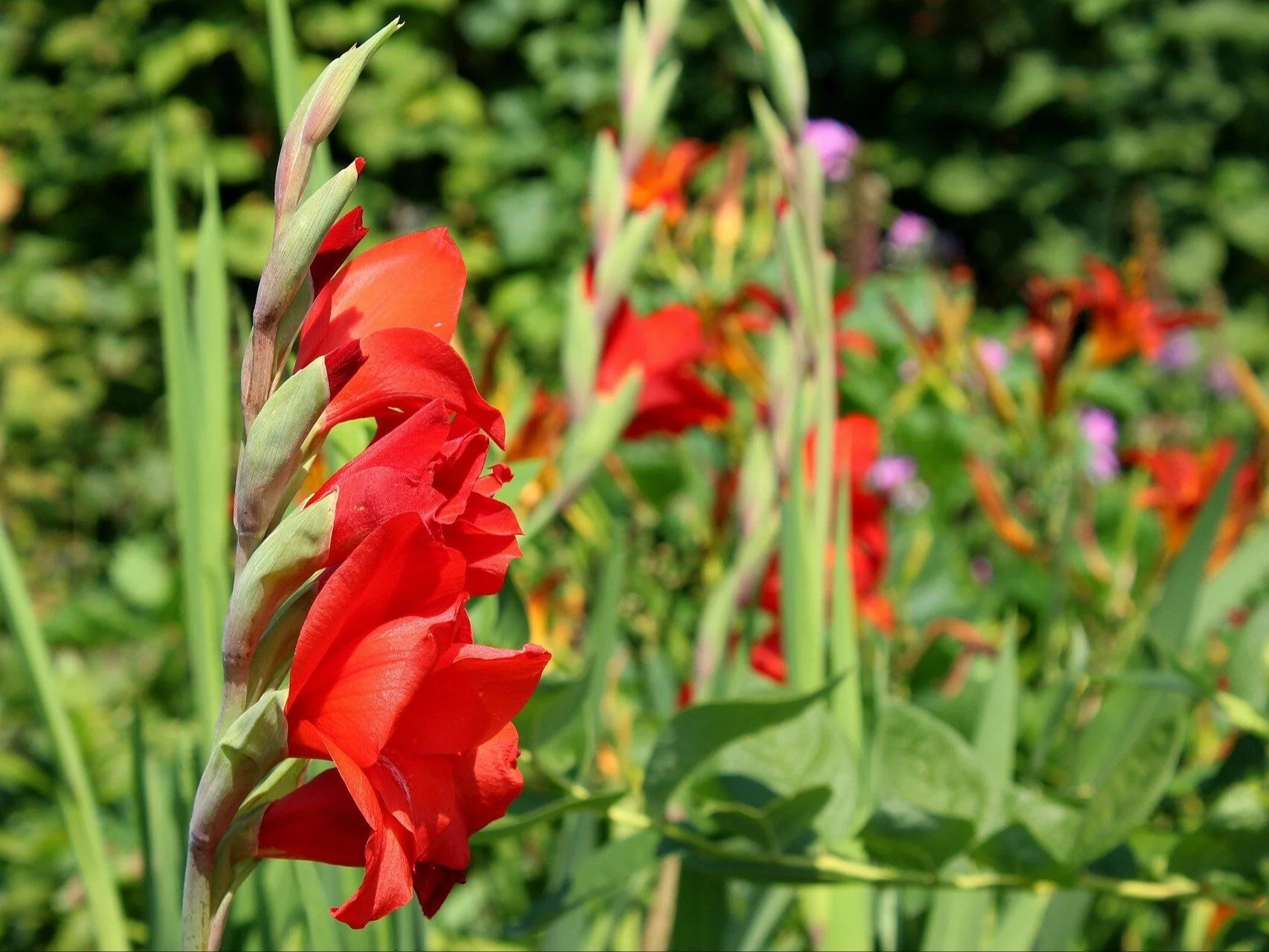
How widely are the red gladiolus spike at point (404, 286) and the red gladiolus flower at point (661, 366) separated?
36 cm

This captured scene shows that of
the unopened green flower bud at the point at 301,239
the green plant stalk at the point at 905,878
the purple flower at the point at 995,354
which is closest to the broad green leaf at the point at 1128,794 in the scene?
the green plant stalk at the point at 905,878

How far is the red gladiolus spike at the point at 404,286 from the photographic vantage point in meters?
0.34

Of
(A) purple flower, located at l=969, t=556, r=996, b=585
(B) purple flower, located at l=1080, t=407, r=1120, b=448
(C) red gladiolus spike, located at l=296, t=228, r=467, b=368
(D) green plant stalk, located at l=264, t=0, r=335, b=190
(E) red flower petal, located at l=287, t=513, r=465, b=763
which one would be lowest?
(A) purple flower, located at l=969, t=556, r=996, b=585

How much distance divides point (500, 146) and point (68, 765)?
8.83 feet

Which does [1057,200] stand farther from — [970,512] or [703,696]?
[703,696]

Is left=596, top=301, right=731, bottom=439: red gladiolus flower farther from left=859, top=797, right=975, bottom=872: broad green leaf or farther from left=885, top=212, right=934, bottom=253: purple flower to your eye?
left=885, top=212, right=934, bottom=253: purple flower

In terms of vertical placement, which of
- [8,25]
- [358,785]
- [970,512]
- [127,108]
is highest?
[8,25]

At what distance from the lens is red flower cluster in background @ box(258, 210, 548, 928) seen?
29cm

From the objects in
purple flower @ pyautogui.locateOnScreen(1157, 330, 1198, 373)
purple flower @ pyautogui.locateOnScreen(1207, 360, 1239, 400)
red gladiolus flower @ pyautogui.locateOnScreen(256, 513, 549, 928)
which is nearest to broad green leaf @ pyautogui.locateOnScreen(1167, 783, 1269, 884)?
red gladiolus flower @ pyautogui.locateOnScreen(256, 513, 549, 928)

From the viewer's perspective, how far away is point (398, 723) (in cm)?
→ 31

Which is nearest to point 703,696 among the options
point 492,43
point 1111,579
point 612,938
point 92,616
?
point 612,938

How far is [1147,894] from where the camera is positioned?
558 mm

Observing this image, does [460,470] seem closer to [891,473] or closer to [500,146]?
[891,473]

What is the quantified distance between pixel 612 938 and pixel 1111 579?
53cm
